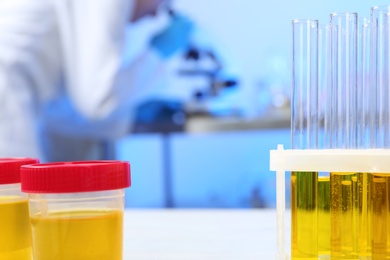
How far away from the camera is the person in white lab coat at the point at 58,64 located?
4.96ft

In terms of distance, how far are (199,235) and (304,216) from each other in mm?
245

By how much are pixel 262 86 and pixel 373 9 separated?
2.23 meters

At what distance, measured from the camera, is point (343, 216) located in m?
0.52

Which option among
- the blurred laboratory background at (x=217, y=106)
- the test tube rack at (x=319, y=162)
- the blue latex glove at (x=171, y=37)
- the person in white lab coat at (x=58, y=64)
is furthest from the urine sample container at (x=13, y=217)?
the blurred laboratory background at (x=217, y=106)

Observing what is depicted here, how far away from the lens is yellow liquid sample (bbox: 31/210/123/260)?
1.54ft

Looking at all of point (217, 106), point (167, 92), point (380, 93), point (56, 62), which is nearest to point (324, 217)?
point (380, 93)

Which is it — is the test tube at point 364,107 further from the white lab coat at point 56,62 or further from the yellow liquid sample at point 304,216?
the white lab coat at point 56,62

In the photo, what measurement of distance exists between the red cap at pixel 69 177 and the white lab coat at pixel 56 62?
1029mm

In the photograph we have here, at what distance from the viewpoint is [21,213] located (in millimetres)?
530

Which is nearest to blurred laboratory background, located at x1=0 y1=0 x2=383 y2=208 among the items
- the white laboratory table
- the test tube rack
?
the white laboratory table

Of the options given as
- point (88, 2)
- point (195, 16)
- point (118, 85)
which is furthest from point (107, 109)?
point (195, 16)

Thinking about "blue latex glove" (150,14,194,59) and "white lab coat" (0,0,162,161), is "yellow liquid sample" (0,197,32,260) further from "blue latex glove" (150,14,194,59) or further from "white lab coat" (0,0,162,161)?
"blue latex glove" (150,14,194,59)

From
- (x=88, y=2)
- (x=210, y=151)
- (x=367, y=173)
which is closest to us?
(x=367, y=173)

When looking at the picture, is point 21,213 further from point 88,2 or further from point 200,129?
point 200,129
